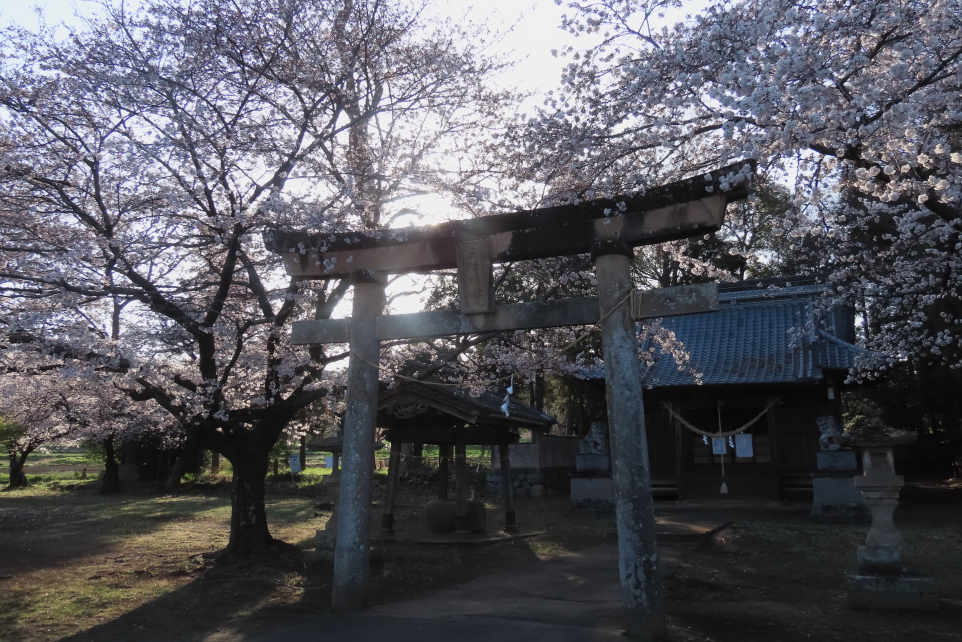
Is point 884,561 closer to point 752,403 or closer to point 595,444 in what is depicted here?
point 752,403

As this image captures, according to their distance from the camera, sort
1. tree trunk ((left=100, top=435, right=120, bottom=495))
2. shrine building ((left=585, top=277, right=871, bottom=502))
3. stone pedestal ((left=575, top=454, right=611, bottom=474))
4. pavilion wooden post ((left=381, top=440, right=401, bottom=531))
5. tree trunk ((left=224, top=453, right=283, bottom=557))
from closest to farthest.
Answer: tree trunk ((left=224, top=453, right=283, bottom=557)) → pavilion wooden post ((left=381, top=440, right=401, bottom=531)) → shrine building ((left=585, top=277, right=871, bottom=502)) → stone pedestal ((left=575, top=454, right=611, bottom=474)) → tree trunk ((left=100, top=435, right=120, bottom=495))

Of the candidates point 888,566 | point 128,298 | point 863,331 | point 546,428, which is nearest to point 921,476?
point 863,331

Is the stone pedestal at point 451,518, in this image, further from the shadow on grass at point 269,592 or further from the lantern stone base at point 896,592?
the lantern stone base at point 896,592

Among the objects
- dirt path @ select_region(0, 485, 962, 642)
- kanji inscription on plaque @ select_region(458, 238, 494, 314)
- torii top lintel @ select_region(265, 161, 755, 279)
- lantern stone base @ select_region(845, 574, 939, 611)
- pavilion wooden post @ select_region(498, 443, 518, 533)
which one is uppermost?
torii top lintel @ select_region(265, 161, 755, 279)

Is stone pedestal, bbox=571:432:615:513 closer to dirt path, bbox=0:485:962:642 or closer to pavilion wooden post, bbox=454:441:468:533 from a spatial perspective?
dirt path, bbox=0:485:962:642

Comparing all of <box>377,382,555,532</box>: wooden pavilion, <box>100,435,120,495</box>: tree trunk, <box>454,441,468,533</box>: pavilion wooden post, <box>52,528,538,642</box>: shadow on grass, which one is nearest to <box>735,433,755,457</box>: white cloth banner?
<box>377,382,555,532</box>: wooden pavilion

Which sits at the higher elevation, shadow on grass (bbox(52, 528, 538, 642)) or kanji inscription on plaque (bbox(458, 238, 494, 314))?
kanji inscription on plaque (bbox(458, 238, 494, 314))

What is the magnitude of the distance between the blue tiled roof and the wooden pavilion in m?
4.99

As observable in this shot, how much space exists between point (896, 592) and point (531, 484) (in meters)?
18.4

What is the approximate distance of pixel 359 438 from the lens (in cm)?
752

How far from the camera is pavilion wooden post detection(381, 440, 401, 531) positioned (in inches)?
550

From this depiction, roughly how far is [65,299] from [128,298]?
30.0 inches

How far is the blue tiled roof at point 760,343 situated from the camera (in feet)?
57.2

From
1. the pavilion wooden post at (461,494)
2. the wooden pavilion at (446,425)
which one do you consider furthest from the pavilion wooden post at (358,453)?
the pavilion wooden post at (461,494)
